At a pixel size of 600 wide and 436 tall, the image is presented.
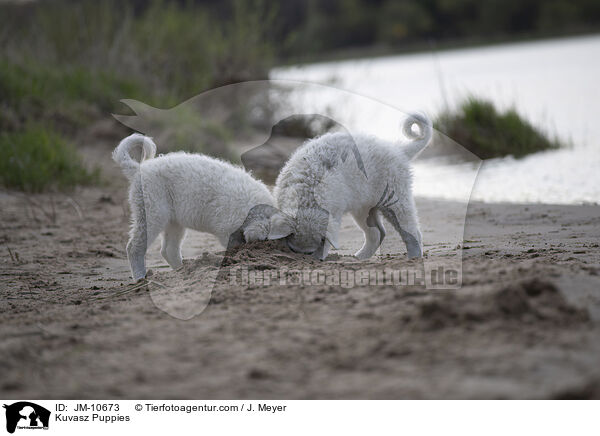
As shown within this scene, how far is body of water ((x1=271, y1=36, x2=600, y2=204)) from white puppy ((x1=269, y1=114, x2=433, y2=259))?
1403 mm

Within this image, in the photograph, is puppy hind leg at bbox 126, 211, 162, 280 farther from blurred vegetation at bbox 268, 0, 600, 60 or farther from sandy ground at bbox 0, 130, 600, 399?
blurred vegetation at bbox 268, 0, 600, 60

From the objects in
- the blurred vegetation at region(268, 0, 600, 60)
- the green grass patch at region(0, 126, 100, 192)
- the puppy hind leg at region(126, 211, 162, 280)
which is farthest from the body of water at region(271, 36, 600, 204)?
the green grass patch at region(0, 126, 100, 192)

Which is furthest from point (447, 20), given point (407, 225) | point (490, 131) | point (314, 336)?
point (314, 336)

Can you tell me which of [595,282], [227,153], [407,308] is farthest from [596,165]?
[407,308]

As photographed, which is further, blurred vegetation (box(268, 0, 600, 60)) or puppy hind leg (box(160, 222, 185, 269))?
blurred vegetation (box(268, 0, 600, 60))

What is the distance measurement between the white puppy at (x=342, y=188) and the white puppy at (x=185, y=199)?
30cm

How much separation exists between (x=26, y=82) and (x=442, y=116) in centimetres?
780

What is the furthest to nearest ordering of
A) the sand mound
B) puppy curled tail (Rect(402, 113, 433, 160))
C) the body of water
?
the body of water < puppy curled tail (Rect(402, 113, 433, 160)) < the sand mound

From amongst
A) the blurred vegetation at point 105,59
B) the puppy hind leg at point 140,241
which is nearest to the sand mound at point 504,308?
→ the puppy hind leg at point 140,241

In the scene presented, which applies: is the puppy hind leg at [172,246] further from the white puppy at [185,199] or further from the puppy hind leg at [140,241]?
the puppy hind leg at [140,241]

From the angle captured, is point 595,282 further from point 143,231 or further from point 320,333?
point 143,231

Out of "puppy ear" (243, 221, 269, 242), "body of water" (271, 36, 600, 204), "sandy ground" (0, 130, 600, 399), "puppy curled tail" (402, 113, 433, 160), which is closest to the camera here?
"sandy ground" (0, 130, 600, 399)

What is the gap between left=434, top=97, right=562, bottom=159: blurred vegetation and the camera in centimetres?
1164
